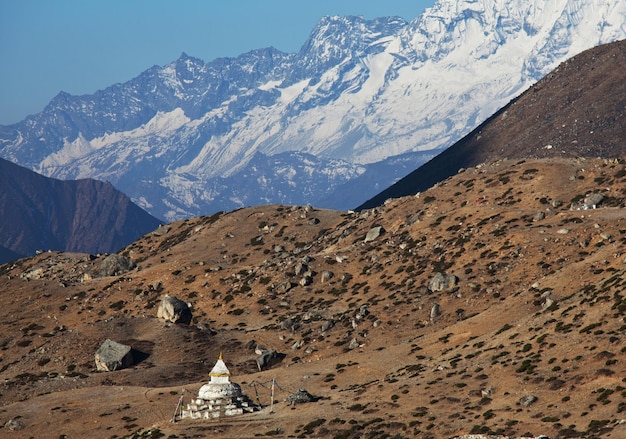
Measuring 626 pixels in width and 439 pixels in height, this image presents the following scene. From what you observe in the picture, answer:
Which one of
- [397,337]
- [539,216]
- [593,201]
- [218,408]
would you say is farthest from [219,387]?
[593,201]

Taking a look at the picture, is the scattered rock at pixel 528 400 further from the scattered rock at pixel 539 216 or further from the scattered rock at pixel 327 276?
the scattered rock at pixel 327 276

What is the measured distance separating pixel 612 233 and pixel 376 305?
3231 centimetres

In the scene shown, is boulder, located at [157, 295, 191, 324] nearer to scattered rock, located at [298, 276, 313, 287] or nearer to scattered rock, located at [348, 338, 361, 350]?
scattered rock, located at [298, 276, 313, 287]

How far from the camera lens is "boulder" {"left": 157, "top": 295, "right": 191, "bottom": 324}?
17562 cm

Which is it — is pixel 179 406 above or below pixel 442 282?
below

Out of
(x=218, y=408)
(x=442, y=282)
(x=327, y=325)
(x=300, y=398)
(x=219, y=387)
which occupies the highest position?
(x=442, y=282)

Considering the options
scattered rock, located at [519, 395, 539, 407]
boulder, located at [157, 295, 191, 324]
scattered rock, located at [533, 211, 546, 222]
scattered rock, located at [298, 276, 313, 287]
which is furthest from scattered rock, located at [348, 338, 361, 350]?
scattered rock, located at [519, 395, 539, 407]

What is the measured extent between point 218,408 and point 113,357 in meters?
43.8

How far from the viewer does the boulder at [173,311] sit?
175625 mm

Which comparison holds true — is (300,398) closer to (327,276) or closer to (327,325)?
(327,325)

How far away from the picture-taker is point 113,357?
526 ft

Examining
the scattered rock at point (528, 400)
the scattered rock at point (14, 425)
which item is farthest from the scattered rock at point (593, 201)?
the scattered rock at point (14, 425)

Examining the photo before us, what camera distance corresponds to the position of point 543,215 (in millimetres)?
170375

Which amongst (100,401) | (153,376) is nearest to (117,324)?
(153,376)
